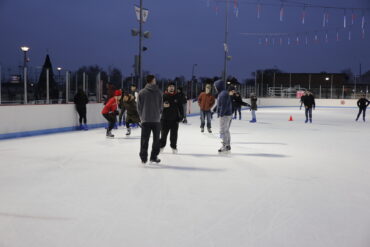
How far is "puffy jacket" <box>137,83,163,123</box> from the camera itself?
7805mm

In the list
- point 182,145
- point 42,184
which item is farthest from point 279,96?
point 42,184

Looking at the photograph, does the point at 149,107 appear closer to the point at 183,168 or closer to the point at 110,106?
the point at 183,168

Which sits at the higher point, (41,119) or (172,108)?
(172,108)

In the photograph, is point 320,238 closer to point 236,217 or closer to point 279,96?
point 236,217

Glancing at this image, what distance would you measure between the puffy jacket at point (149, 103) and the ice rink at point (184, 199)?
900mm

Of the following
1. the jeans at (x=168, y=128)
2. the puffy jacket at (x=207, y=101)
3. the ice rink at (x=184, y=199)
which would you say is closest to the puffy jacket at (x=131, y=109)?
the puffy jacket at (x=207, y=101)

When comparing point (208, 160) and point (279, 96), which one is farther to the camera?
point (279, 96)

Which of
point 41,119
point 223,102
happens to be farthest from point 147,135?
point 41,119

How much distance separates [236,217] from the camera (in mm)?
4676

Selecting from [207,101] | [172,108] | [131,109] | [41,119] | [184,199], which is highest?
[207,101]

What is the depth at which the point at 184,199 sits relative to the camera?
5480 mm

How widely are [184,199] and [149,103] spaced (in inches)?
108

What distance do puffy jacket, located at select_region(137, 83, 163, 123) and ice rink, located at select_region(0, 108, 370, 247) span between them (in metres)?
0.90

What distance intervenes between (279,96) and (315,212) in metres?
49.5
